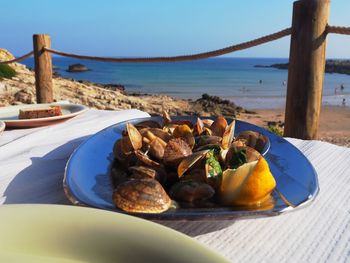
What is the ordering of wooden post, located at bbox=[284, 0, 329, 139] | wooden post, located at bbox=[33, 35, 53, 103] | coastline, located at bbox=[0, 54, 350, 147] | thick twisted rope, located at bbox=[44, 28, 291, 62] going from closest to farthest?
wooden post, located at bbox=[284, 0, 329, 139] < thick twisted rope, located at bbox=[44, 28, 291, 62] < wooden post, located at bbox=[33, 35, 53, 103] < coastline, located at bbox=[0, 54, 350, 147]

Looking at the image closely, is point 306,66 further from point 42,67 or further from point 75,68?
point 75,68

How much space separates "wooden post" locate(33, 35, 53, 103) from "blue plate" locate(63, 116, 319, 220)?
253 cm

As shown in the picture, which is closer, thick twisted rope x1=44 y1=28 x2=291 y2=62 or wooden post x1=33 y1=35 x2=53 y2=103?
thick twisted rope x1=44 y1=28 x2=291 y2=62

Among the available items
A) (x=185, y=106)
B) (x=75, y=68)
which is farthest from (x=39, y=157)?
(x=75, y=68)

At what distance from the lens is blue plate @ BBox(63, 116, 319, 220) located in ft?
1.78

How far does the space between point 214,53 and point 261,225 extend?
207 cm

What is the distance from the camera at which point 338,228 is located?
631 mm

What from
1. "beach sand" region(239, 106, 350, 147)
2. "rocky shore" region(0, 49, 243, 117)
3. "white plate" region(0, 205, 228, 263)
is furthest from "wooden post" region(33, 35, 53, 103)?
"beach sand" region(239, 106, 350, 147)

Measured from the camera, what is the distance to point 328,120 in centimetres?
1294

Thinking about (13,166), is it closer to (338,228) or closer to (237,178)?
(237,178)

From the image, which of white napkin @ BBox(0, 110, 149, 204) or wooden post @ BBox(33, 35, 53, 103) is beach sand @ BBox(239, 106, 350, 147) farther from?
white napkin @ BBox(0, 110, 149, 204)

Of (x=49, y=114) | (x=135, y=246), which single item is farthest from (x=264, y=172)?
(x=49, y=114)

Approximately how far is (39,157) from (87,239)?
63 cm

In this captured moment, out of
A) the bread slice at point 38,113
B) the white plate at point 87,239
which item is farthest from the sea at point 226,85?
the white plate at point 87,239
